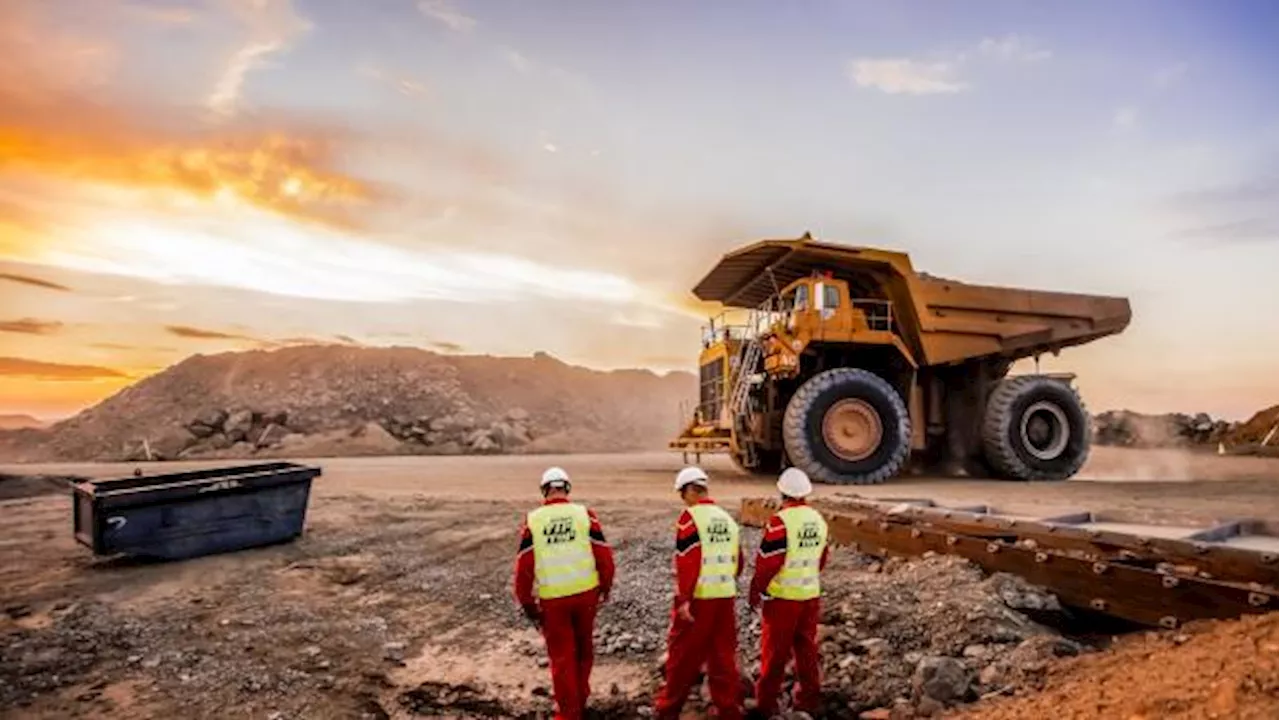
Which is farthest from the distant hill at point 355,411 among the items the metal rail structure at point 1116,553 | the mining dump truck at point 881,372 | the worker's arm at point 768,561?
the worker's arm at point 768,561

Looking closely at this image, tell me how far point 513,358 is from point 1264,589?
1866 inches

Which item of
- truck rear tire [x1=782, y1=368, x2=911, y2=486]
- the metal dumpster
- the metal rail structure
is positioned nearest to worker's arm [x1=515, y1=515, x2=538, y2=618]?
the metal rail structure

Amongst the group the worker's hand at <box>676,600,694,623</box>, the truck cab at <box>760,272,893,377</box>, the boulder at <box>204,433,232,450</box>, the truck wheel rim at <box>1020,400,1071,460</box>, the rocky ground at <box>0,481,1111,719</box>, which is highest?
the truck cab at <box>760,272,893,377</box>

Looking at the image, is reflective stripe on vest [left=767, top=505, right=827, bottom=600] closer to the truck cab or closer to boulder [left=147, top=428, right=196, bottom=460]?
the truck cab

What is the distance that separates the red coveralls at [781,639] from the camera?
4.71 m

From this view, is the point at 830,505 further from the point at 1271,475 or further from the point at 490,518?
the point at 1271,475

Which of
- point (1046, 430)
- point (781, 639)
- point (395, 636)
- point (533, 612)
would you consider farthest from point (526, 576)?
point (1046, 430)

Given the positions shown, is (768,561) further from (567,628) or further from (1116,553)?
(1116,553)

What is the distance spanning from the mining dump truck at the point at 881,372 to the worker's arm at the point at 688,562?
A: 8.85 meters

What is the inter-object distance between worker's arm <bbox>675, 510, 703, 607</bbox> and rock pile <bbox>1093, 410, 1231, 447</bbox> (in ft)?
96.3

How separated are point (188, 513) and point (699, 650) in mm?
5912

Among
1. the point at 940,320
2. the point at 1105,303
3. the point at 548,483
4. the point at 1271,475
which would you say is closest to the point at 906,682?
the point at 548,483

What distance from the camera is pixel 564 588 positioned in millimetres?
4613

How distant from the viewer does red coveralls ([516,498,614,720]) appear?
14.8 ft
